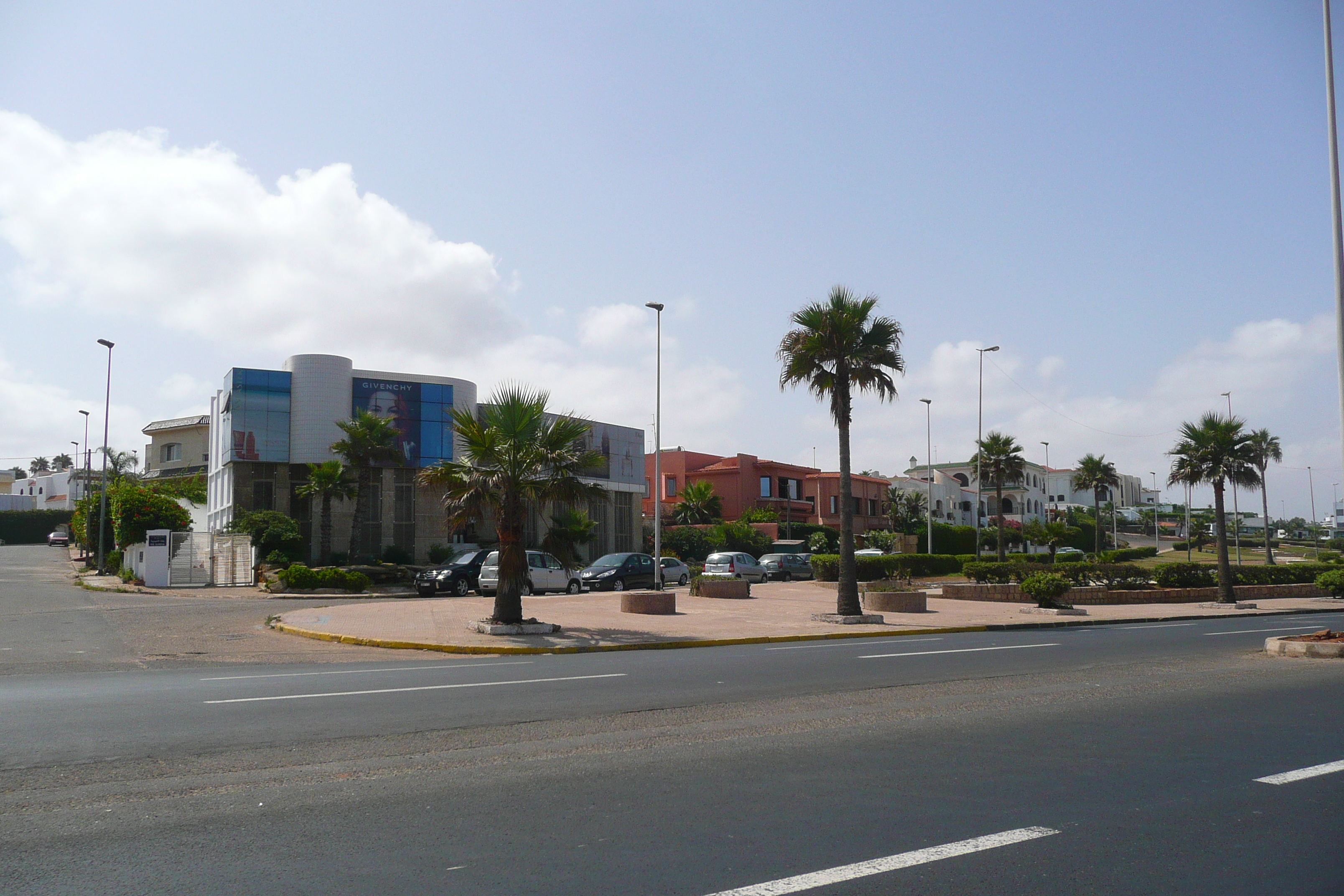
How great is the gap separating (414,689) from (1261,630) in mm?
19425

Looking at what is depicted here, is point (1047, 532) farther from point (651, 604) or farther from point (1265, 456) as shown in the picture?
point (651, 604)

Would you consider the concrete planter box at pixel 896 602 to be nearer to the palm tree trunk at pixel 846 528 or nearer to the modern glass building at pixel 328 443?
the palm tree trunk at pixel 846 528

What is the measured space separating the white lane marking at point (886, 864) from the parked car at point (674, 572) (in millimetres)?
34536

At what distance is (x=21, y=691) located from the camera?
35.1 feet

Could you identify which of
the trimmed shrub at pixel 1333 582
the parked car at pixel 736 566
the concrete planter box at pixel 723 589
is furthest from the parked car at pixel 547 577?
the trimmed shrub at pixel 1333 582

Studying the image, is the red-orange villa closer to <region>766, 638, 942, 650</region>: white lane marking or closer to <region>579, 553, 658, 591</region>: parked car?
<region>579, 553, 658, 591</region>: parked car

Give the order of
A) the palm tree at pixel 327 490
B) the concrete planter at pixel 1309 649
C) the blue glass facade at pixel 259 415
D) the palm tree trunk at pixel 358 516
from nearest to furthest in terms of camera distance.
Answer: the concrete planter at pixel 1309 649, the palm tree at pixel 327 490, the palm tree trunk at pixel 358 516, the blue glass facade at pixel 259 415

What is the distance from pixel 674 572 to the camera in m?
40.9

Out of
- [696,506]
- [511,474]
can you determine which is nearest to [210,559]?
[511,474]

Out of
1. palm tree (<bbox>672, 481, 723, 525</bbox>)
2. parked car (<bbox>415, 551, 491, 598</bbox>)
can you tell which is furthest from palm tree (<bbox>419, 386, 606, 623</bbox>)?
palm tree (<bbox>672, 481, 723, 525</bbox>)

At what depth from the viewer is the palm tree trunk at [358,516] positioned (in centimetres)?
4378

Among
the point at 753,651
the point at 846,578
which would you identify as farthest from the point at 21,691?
the point at 846,578

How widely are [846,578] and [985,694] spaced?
12028 millimetres

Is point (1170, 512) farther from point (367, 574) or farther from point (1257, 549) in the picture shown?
point (367, 574)
